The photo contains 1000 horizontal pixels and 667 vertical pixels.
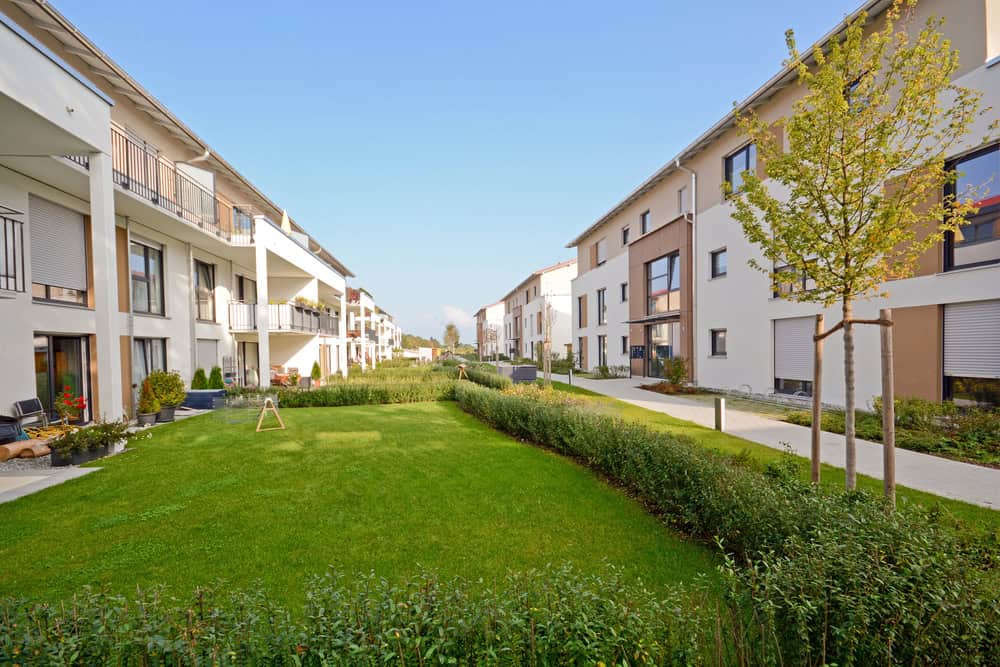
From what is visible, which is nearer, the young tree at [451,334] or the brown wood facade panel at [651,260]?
the brown wood facade panel at [651,260]

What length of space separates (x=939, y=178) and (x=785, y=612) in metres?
4.73

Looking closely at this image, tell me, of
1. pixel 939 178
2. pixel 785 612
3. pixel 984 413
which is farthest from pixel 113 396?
pixel 984 413

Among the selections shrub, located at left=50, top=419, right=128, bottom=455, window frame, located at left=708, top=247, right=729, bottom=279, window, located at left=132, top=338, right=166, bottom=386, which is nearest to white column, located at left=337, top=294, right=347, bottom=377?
window, located at left=132, top=338, right=166, bottom=386

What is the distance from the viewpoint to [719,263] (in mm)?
16641

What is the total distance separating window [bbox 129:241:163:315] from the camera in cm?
1231

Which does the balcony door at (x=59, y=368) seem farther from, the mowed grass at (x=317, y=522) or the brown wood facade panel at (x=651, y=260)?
the brown wood facade panel at (x=651, y=260)

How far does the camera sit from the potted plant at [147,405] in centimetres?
1061

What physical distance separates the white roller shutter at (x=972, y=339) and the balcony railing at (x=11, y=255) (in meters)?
17.7

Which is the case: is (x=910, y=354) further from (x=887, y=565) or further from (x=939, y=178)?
(x=887, y=565)

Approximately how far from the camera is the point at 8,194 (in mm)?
8656

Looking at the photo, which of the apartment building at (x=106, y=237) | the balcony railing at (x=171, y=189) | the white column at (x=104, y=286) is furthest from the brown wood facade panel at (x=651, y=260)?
the white column at (x=104, y=286)

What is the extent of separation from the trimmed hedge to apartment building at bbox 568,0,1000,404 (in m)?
10.0

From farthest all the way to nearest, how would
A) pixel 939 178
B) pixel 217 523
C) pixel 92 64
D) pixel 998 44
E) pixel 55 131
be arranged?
pixel 92 64, pixel 998 44, pixel 55 131, pixel 217 523, pixel 939 178

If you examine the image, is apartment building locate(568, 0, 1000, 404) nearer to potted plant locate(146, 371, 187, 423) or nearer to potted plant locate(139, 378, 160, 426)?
potted plant locate(139, 378, 160, 426)
